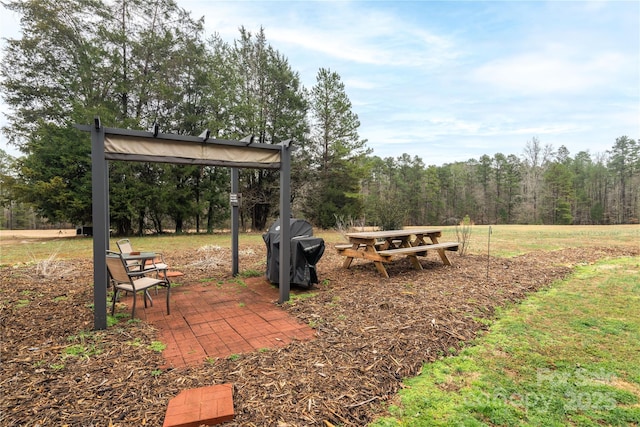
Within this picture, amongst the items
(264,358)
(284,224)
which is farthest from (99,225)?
(264,358)

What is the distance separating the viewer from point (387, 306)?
12.5ft

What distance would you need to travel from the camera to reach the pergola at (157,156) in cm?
316

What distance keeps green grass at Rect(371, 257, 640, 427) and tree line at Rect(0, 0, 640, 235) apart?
671cm

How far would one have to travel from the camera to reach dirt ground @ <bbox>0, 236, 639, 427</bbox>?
191 cm

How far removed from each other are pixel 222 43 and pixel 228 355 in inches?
760

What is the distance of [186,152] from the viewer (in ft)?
12.3

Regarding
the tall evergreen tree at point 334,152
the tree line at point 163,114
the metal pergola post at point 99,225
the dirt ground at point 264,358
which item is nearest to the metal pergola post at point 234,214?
the dirt ground at point 264,358

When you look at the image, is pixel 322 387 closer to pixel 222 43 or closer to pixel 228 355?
pixel 228 355

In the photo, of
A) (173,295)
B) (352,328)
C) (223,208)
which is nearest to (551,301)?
(352,328)

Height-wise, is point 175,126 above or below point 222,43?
below

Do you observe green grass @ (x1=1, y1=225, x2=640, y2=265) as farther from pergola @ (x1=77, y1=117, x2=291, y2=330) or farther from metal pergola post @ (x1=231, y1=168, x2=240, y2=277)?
metal pergola post @ (x1=231, y1=168, x2=240, y2=277)

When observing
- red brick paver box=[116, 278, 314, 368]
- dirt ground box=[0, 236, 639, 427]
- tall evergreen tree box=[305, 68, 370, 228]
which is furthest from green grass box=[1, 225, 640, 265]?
tall evergreen tree box=[305, 68, 370, 228]

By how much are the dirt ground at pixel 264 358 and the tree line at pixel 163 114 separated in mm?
6293

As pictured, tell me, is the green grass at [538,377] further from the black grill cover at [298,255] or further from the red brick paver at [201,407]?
the black grill cover at [298,255]
